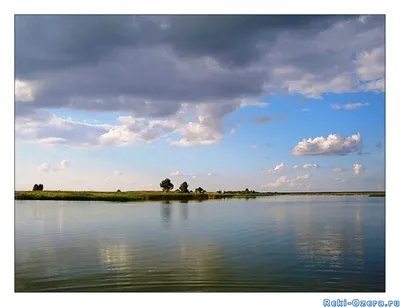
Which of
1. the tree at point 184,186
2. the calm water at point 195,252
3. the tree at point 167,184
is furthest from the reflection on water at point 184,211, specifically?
the tree at point 184,186

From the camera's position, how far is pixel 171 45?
10.2 metres

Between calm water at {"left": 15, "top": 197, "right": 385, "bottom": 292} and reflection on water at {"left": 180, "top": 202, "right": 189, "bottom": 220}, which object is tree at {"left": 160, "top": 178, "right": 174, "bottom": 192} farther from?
reflection on water at {"left": 180, "top": 202, "right": 189, "bottom": 220}

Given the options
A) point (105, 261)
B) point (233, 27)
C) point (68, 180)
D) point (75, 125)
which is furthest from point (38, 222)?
point (233, 27)

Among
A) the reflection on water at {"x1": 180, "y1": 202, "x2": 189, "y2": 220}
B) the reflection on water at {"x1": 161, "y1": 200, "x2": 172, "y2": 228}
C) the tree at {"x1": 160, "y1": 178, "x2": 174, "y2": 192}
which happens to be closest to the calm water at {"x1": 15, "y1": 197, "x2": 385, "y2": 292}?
the reflection on water at {"x1": 161, "y1": 200, "x2": 172, "y2": 228}

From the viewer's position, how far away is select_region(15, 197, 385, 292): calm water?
24.1ft

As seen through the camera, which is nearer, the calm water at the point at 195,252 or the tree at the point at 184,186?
the calm water at the point at 195,252

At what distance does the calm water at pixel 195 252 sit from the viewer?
7.33m

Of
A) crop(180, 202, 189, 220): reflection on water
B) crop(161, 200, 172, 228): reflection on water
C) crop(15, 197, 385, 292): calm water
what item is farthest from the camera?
crop(180, 202, 189, 220): reflection on water

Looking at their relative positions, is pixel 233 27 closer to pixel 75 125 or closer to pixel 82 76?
pixel 82 76

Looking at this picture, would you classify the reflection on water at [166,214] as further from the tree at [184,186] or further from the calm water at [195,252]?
the tree at [184,186]

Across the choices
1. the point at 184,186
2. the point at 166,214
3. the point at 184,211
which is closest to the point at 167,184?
the point at 184,186

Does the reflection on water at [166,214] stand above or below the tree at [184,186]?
below

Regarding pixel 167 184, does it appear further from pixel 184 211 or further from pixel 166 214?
pixel 184 211

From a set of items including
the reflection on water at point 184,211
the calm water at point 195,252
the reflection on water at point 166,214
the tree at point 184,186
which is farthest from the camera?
the reflection on water at point 184,211
